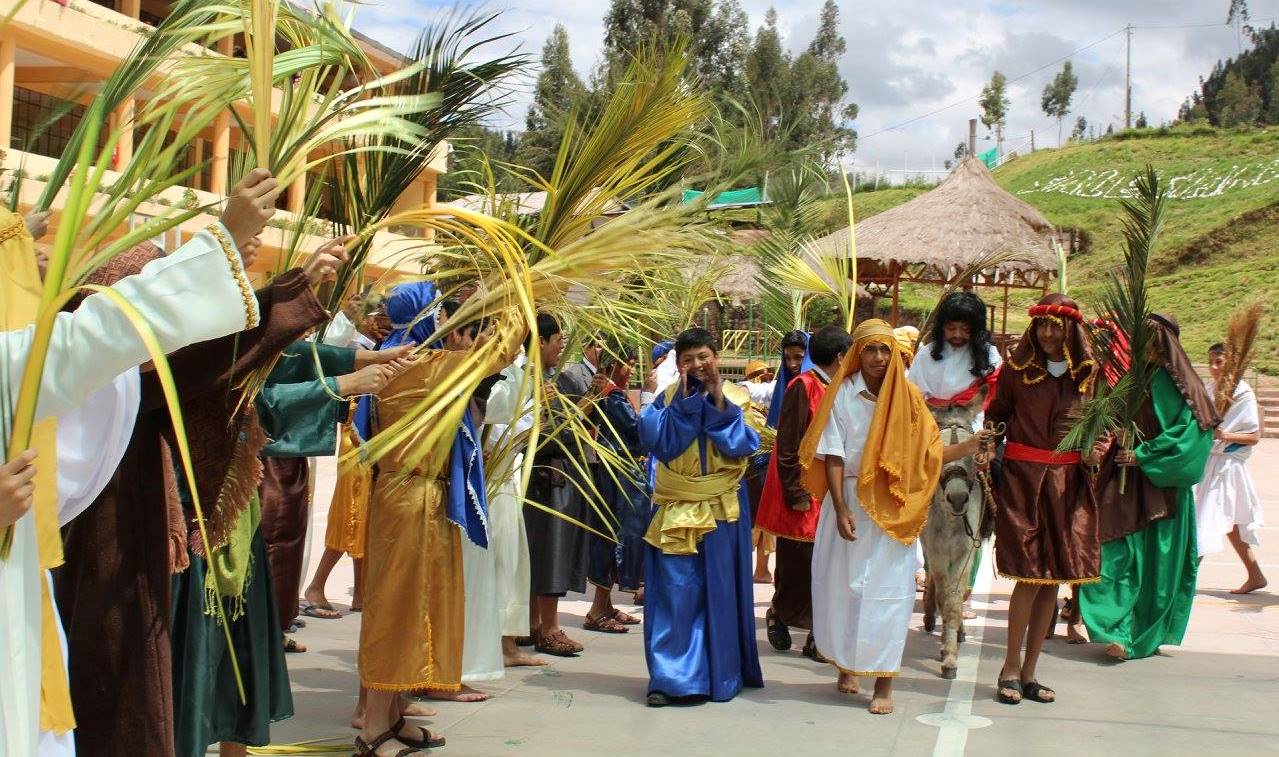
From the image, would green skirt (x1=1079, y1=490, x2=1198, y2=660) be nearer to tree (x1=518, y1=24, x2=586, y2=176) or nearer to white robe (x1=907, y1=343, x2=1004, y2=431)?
Result: white robe (x1=907, y1=343, x2=1004, y2=431)

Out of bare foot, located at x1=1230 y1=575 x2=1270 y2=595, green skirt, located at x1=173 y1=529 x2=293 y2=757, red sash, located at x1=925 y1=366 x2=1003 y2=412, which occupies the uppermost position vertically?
red sash, located at x1=925 y1=366 x2=1003 y2=412

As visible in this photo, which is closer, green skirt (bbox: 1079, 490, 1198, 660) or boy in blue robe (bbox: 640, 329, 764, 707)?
boy in blue robe (bbox: 640, 329, 764, 707)

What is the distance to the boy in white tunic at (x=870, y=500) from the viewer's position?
6148 mm

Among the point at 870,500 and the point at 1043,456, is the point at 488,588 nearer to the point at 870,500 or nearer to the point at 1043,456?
the point at 870,500

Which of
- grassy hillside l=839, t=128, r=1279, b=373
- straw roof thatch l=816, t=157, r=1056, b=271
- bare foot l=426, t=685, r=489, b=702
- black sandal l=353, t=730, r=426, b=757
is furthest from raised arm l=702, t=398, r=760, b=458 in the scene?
grassy hillside l=839, t=128, r=1279, b=373

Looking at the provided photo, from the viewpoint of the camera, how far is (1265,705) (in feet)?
20.5

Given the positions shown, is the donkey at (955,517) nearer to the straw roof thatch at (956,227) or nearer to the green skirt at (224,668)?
the green skirt at (224,668)

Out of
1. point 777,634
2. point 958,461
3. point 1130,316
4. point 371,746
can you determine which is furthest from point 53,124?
point 777,634

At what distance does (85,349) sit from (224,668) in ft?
7.34

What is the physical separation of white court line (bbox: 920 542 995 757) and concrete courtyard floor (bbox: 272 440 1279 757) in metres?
0.01

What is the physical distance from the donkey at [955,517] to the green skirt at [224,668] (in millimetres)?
3982

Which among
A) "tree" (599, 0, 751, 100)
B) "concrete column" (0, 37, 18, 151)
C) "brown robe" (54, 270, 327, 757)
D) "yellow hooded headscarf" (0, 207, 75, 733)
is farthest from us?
"tree" (599, 0, 751, 100)

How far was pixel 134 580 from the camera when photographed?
309 centimetres

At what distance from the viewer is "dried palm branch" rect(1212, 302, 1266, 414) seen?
27.4ft
